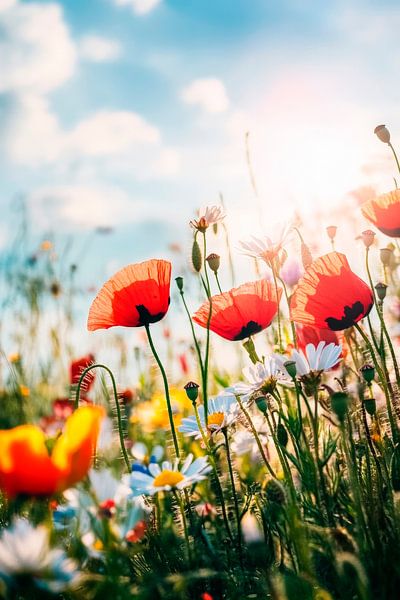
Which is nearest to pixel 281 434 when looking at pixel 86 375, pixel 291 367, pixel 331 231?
pixel 291 367

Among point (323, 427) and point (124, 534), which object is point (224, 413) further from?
point (124, 534)

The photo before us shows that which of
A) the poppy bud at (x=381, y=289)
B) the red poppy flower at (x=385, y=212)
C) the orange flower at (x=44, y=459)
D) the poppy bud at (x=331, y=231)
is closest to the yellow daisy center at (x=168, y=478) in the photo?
the orange flower at (x=44, y=459)

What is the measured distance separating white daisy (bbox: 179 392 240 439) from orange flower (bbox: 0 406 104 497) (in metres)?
0.66

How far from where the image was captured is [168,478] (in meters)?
1.25

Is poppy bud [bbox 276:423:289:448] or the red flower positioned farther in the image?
the red flower

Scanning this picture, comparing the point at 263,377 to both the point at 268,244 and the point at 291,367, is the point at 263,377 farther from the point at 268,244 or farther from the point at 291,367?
the point at 268,244

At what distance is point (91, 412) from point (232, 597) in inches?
21.4

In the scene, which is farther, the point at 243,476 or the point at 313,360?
the point at 243,476

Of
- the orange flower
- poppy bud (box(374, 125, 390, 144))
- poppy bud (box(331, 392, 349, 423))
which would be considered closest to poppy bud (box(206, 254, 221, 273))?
poppy bud (box(374, 125, 390, 144))

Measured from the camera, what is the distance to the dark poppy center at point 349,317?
141cm

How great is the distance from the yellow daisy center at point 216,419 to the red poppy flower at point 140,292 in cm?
28

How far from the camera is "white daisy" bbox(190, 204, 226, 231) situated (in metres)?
1.61

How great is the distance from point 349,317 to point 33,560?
0.92m

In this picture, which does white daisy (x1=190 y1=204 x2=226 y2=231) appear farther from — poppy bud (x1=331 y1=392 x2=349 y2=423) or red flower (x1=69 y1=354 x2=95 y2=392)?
poppy bud (x1=331 y1=392 x2=349 y2=423)
